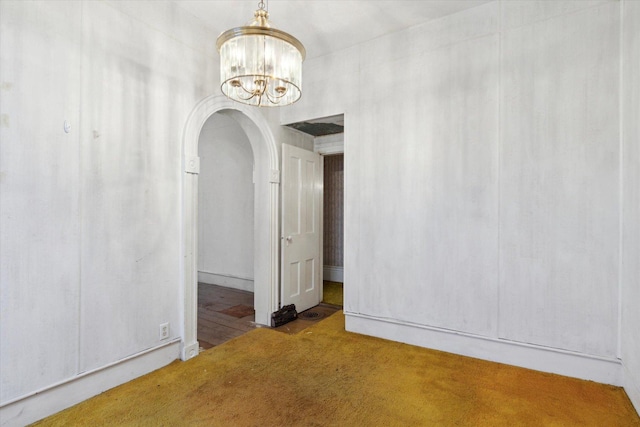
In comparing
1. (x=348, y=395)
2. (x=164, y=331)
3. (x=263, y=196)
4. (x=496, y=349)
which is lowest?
(x=348, y=395)

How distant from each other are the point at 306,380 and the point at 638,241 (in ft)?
7.80

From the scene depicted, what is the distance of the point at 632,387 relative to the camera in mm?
2125

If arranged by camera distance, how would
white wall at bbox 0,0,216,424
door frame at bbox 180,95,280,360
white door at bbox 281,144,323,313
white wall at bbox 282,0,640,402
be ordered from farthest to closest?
1. white door at bbox 281,144,323,313
2. door frame at bbox 180,95,280,360
3. white wall at bbox 282,0,640,402
4. white wall at bbox 0,0,216,424

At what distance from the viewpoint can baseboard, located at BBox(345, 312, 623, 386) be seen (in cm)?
241

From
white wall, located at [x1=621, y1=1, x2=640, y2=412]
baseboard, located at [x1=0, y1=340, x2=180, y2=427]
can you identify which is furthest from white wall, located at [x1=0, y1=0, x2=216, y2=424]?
white wall, located at [x1=621, y1=1, x2=640, y2=412]

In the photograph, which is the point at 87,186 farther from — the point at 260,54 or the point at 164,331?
the point at 260,54

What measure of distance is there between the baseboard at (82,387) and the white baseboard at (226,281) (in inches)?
95.6

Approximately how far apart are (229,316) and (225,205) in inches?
82.5

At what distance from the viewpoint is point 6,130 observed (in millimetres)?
1856

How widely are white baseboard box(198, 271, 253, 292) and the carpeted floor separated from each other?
2269 millimetres

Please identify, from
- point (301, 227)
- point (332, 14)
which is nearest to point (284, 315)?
point (301, 227)

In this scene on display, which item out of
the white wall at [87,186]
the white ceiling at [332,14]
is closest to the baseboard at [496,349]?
the white wall at [87,186]

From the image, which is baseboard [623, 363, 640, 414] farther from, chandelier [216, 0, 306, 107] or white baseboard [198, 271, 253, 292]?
white baseboard [198, 271, 253, 292]

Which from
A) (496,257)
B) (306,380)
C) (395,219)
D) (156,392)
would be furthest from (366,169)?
(156,392)
